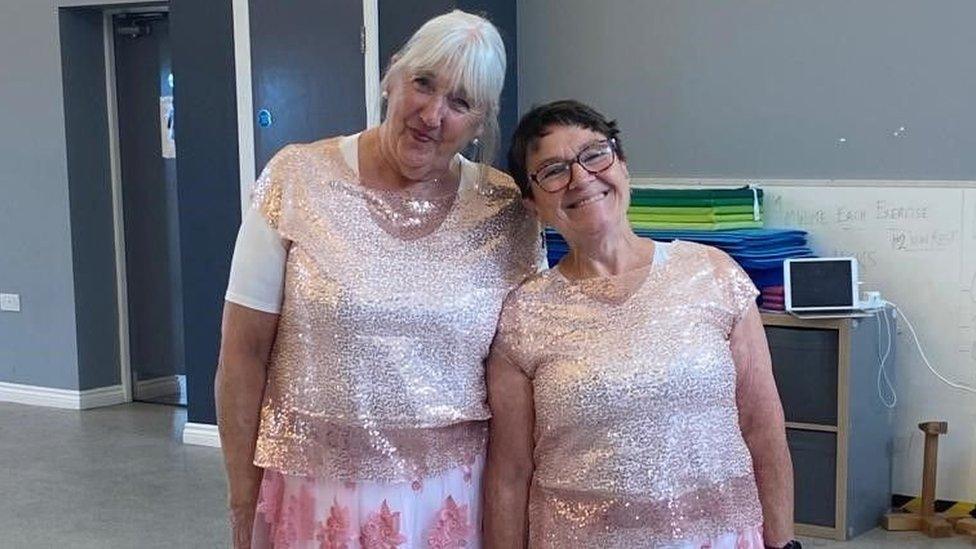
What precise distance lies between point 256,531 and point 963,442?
3.14m

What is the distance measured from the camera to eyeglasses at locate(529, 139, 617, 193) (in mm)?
1844

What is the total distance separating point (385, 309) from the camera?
189 cm

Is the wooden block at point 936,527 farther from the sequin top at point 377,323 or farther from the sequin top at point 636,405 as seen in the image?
the sequin top at point 377,323

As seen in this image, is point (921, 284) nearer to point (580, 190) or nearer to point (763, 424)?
point (763, 424)

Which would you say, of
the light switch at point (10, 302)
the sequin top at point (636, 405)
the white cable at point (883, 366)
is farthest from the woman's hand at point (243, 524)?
the light switch at point (10, 302)

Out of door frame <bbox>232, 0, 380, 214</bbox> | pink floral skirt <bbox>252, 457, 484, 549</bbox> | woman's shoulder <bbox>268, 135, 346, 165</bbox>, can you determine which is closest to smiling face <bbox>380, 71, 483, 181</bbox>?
woman's shoulder <bbox>268, 135, 346, 165</bbox>

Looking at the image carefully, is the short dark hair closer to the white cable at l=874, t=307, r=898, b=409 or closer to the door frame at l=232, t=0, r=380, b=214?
the white cable at l=874, t=307, r=898, b=409

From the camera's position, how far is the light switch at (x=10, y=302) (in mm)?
6742

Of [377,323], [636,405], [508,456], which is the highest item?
[377,323]

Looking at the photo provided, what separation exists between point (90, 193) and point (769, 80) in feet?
12.5

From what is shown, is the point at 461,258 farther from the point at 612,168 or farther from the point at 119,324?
the point at 119,324

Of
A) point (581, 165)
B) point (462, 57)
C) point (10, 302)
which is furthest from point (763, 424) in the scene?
point (10, 302)

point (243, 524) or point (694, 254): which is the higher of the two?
point (694, 254)

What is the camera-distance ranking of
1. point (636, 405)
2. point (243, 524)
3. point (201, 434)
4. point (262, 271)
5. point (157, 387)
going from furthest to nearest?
point (157, 387) < point (201, 434) < point (243, 524) < point (262, 271) < point (636, 405)
